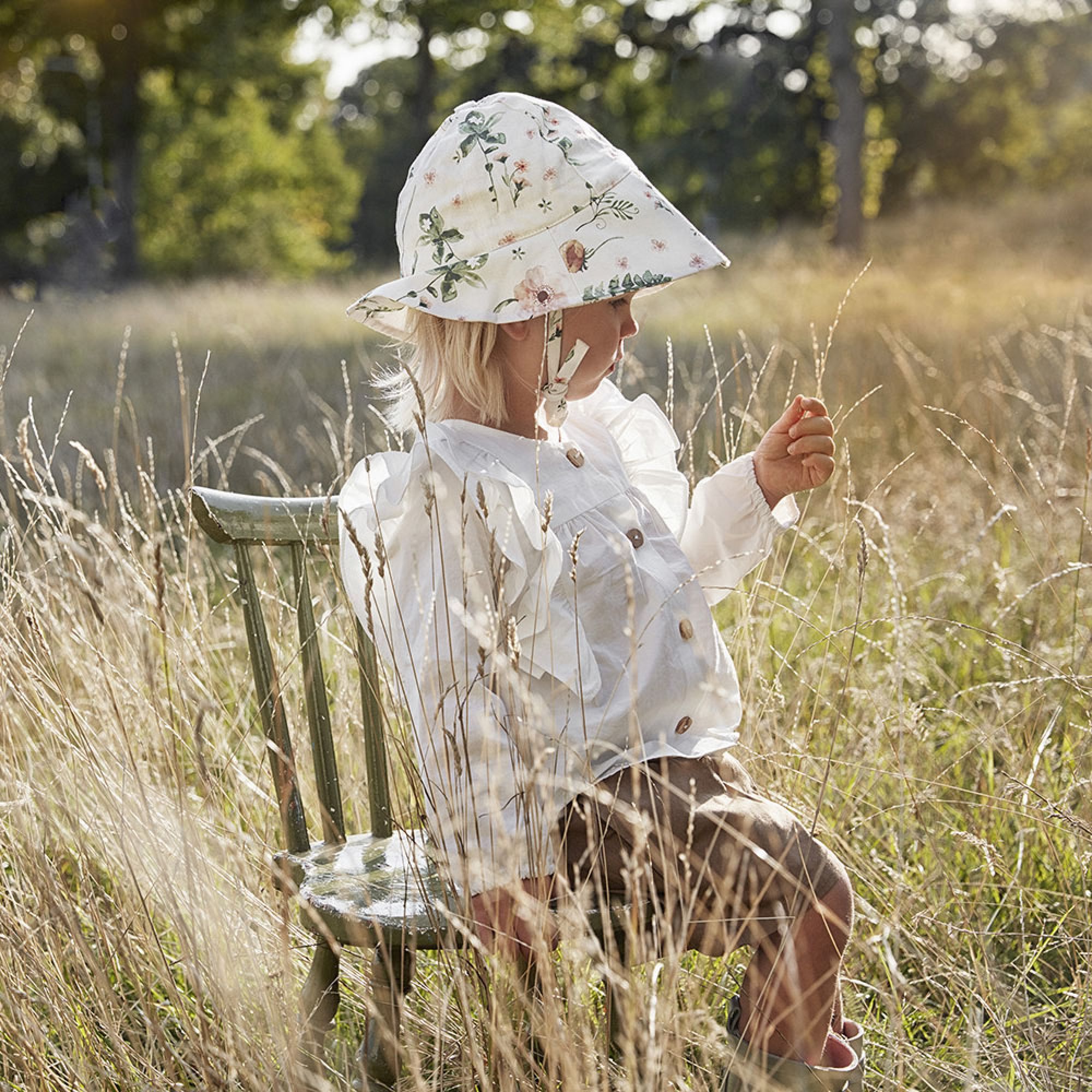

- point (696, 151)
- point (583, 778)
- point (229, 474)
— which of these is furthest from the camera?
point (696, 151)

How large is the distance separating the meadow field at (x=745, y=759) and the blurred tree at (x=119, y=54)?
15.3 meters

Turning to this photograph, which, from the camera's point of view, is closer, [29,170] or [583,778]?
[583,778]

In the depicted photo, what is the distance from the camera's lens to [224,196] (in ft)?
80.3

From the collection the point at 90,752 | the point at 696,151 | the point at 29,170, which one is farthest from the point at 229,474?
the point at 29,170

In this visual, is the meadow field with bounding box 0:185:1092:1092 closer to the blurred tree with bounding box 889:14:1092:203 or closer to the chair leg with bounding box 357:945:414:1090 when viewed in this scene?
the chair leg with bounding box 357:945:414:1090

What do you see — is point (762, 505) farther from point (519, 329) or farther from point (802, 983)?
point (802, 983)

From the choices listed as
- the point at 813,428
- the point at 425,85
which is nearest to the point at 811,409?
the point at 813,428

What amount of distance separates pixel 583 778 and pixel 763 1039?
37cm

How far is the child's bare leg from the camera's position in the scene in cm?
147

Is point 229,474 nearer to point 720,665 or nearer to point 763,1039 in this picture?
point 720,665

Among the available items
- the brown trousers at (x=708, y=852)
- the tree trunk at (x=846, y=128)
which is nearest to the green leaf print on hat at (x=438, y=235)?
the brown trousers at (x=708, y=852)

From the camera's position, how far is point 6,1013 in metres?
1.70

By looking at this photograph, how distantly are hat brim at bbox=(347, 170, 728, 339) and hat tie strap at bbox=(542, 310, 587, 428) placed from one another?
0.04 metres

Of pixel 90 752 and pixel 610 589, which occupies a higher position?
pixel 610 589
